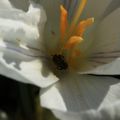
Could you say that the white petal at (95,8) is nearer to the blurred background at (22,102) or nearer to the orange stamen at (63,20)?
the orange stamen at (63,20)

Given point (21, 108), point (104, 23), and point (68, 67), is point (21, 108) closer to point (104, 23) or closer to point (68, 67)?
point (68, 67)

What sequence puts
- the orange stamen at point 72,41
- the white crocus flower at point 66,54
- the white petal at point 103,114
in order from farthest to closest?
the orange stamen at point 72,41 → the white crocus flower at point 66,54 → the white petal at point 103,114

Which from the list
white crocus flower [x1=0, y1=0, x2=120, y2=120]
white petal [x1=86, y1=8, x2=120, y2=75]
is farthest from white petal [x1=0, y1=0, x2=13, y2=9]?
white petal [x1=86, y1=8, x2=120, y2=75]

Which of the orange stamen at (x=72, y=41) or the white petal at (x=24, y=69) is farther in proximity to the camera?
the orange stamen at (x=72, y=41)

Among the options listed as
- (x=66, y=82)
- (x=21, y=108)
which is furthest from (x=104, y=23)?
(x=21, y=108)

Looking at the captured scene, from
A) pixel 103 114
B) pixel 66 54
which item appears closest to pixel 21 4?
pixel 66 54

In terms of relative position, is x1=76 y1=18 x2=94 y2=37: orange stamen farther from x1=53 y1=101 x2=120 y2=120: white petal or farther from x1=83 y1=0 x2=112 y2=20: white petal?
x1=53 y1=101 x2=120 y2=120: white petal

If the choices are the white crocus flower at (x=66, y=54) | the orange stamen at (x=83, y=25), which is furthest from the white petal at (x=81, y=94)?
the orange stamen at (x=83, y=25)
